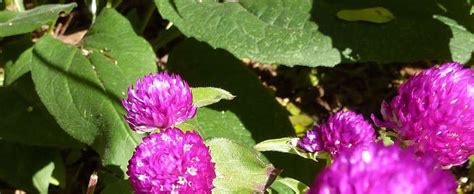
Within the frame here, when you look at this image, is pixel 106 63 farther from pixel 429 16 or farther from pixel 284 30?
pixel 429 16

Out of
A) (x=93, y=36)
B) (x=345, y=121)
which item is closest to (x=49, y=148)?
(x=93, y=36)

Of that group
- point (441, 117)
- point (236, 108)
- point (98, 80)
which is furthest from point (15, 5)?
point (441, 117)

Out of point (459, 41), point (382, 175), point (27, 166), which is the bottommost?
point (27, 166)

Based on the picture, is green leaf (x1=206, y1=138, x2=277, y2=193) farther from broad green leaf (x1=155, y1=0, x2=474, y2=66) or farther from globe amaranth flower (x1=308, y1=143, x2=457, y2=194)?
broad green leaf (x1=155, y1=0, x2=474, y2=66)

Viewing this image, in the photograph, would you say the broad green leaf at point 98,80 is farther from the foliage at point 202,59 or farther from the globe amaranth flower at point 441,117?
the globe amaranth flower at point 441,117

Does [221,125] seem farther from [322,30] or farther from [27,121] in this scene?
[27,121]

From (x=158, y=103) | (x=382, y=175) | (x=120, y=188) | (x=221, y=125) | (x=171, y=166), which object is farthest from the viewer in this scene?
(x=221, y=125)
